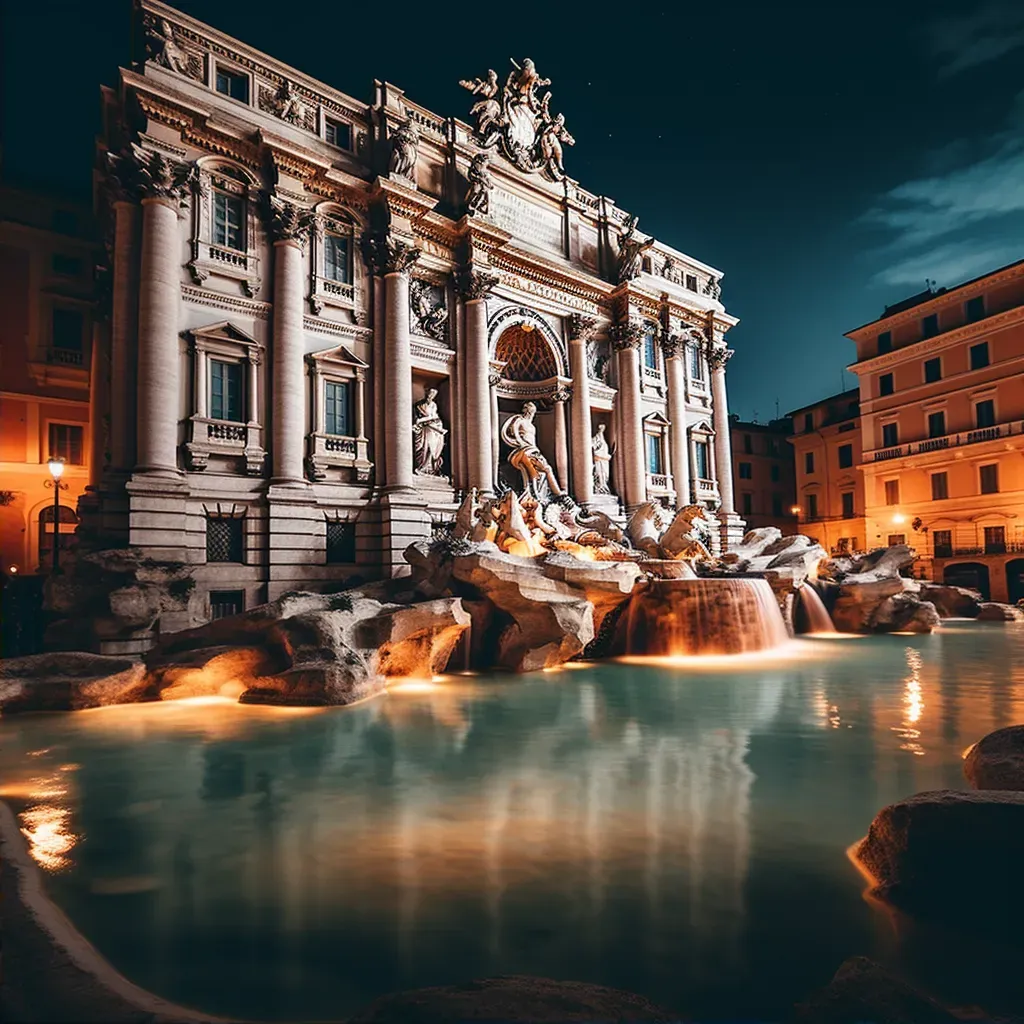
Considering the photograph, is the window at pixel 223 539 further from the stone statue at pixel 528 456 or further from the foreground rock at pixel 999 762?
the foreground rock at pixel 999 762

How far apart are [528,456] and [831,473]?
27.4m

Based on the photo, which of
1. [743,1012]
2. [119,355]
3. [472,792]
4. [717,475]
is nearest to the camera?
[743,1012]

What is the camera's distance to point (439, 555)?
41.8ft

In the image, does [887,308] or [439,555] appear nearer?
[439,555]

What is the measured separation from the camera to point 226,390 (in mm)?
15484

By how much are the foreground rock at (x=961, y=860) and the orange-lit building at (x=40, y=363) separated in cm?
2267

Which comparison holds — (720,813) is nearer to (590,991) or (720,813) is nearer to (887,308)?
(590,991)

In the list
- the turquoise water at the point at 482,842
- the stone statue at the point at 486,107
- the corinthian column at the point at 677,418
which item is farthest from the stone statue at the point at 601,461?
the turquoise water at the point at 482,842

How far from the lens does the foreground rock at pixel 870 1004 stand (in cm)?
206

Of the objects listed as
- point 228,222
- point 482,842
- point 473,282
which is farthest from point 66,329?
point 482,842

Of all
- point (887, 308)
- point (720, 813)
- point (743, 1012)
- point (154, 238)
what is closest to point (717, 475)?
point (887, 308)

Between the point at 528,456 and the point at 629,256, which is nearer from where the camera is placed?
the point at 528,456

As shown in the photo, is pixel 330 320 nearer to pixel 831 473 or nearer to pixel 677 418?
pixel 677 418

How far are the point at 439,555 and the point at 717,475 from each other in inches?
722
